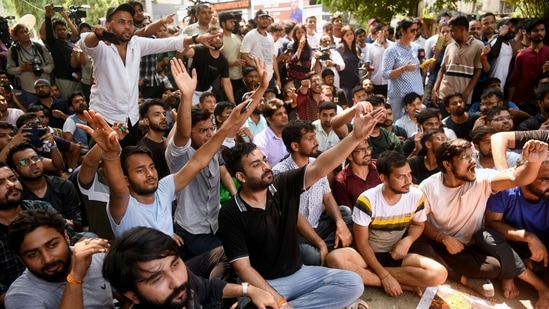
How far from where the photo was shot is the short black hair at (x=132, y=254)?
1790mm

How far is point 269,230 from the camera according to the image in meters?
2.66

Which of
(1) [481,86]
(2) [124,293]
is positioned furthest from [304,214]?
(1) [481,86]

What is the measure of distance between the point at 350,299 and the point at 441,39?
552 centimetres

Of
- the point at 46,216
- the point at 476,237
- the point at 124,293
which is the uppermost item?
the point at 46,216

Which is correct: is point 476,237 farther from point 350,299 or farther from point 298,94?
point 298,94

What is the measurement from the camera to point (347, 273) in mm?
2744

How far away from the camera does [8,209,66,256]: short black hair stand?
6.86 feet

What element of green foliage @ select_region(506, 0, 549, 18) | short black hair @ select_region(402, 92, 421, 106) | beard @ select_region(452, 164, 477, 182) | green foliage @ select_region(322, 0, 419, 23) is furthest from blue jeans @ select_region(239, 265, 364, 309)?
green foliage @ select_region(322, 0, 419, 23)

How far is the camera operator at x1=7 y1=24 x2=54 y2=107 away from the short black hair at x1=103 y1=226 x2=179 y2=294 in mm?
5310

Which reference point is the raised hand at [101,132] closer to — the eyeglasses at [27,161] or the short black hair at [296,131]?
the eyeglasses at [27,161]

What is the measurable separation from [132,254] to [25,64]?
5.65 metres

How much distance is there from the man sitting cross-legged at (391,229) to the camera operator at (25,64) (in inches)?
213

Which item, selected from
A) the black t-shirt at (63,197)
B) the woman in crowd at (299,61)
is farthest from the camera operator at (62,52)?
the black t-shirt at (63,197)

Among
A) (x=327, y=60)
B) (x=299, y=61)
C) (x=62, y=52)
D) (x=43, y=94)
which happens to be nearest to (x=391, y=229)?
(x=327, y=60)
